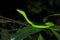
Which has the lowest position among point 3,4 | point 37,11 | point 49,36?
point 49,36

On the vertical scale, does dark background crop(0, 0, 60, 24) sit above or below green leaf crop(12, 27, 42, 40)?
above

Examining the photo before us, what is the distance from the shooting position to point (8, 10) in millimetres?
1264

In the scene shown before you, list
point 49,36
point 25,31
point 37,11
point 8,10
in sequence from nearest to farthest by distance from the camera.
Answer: point 25,31 < point 49,36 < point 37,11 < point 8,10

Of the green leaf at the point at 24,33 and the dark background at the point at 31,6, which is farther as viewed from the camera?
the dark background at the point at 31,6

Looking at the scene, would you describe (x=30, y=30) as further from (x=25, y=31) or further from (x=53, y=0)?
(x=53, y=0)

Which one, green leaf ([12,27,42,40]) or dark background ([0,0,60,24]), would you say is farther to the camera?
dark background ([0,0,60,24])

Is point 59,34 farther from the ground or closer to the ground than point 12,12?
closer to the ground

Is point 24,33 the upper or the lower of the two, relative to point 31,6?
lower

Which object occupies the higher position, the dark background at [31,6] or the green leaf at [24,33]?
the dark background at [31,6]

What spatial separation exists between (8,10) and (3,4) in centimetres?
7

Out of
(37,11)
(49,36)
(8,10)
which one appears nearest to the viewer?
(49,36)

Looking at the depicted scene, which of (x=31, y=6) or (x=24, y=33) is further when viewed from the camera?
(x=31, y=6)

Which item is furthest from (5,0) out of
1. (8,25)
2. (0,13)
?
(8,25)

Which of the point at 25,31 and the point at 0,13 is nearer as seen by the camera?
the point at 25,31
